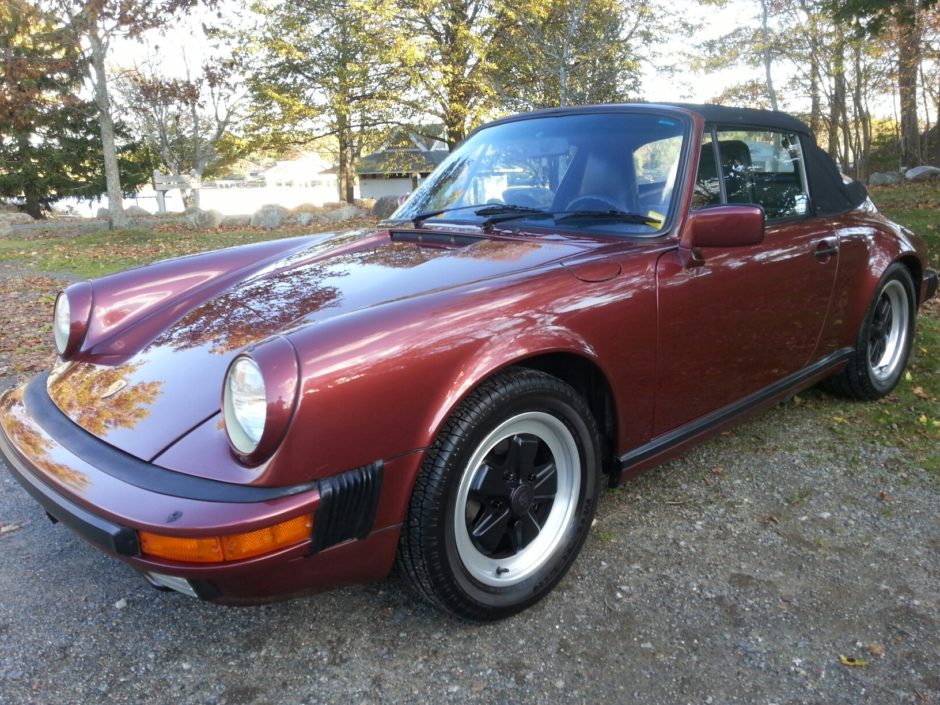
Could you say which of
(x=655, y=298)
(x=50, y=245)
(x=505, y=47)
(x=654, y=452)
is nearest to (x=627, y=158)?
(x=655, y=298)

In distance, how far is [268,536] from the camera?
1.50m

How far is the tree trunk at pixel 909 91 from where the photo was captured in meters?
16.2

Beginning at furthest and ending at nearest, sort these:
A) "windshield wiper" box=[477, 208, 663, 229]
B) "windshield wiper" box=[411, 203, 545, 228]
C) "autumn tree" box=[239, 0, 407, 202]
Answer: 1. "autumn tree" box=[239, 0, 407, 202]
2. "windshield wiper" box=[411, 203, 545, 228]
3. "windshield wiper" box=[477, 208, 663, 229]

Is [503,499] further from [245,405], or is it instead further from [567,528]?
[245,405]

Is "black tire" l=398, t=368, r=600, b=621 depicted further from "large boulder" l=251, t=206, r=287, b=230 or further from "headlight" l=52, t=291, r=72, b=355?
"large boulder" l=251, t=206, r=287, b=230

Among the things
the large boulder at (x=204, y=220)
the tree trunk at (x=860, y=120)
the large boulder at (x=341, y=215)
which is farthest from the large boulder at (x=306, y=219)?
the tree trunk at (x=860, y=120)

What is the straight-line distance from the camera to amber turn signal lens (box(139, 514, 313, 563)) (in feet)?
4.83

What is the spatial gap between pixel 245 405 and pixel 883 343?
3.48 m

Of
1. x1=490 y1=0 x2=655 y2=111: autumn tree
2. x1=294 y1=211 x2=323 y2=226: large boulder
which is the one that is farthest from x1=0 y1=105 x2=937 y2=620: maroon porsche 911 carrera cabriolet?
x1=294 y1=211 x2=323 y2=226: large boulder

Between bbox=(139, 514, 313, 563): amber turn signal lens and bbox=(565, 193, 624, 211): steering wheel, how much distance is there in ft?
5.17

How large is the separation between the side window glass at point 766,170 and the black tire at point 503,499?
4.21 ft

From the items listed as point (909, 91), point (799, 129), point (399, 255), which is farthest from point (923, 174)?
point (399, 255)

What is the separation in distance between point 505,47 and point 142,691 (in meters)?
14.4

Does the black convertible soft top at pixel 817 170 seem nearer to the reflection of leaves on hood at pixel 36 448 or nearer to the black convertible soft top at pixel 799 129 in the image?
the black convertible soft top at pixel 799 129
